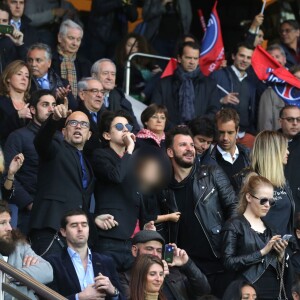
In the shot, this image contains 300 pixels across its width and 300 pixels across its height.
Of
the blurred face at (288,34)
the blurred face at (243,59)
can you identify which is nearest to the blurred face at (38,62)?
the blurred face at (243,59)

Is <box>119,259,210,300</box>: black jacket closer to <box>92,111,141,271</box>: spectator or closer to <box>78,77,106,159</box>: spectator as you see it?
<box>92,111,141,271</box>: spectator

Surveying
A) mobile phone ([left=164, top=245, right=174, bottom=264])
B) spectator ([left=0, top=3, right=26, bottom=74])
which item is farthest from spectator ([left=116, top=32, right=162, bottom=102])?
mobile phone ([left=164, top=245, right=174, bottom=264])

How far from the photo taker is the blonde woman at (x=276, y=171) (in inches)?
547

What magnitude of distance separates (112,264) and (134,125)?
314cm

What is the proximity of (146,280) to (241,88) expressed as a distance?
5.90 meters

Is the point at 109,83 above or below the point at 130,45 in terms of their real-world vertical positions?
below

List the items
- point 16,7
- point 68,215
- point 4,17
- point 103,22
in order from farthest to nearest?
1. point 103,22
2. point 16,7
3. point 4,17
4. point 68,215

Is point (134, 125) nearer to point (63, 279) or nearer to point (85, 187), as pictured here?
point (85, 187)

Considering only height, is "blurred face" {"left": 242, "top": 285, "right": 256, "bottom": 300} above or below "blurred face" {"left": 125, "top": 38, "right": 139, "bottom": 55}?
below

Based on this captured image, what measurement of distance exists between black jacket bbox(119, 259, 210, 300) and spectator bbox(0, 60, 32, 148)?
2.50 meters

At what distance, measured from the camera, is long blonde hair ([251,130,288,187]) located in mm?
14039

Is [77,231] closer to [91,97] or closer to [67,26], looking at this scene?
[91,97]

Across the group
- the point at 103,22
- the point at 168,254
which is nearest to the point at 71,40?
the point at 103,22

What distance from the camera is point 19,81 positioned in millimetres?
14281
